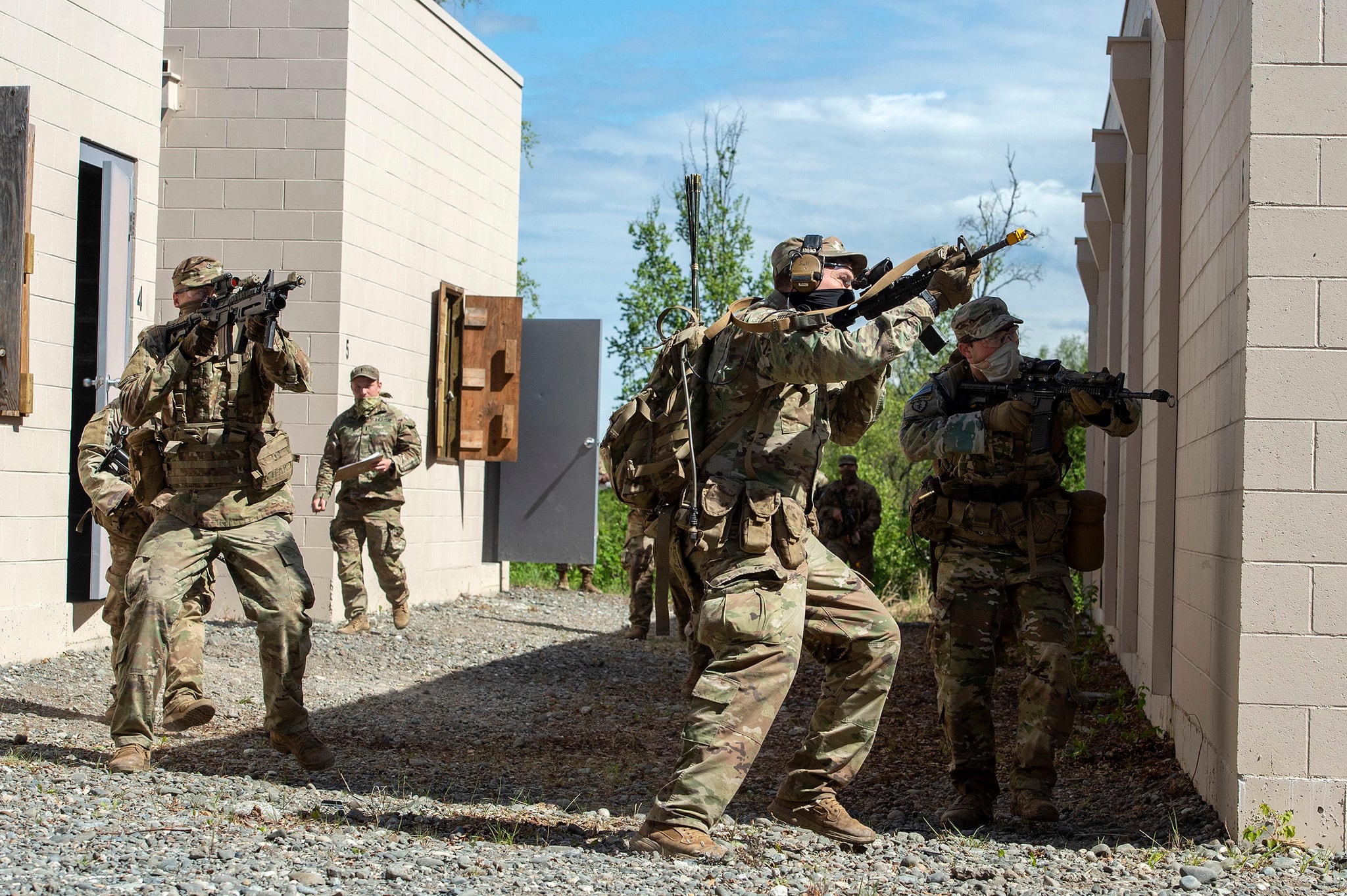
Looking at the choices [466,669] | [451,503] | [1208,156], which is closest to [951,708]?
[1208,156]

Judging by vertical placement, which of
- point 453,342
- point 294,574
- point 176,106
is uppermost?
point 176,106

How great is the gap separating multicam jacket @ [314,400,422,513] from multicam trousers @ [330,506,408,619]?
87mm

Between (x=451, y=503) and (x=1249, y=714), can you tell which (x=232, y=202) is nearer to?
(x=451, y=503)

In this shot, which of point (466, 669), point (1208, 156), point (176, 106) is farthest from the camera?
point (176, 106)

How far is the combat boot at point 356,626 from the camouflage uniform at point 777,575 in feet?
21.0

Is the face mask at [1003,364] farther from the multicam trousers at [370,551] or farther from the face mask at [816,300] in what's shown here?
the multicam trousers at [370,551]

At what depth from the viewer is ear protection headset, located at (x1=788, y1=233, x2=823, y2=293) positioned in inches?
165

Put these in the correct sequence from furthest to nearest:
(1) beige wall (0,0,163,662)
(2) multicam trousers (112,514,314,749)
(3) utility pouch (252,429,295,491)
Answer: (1) beige wall (0,0,163,662)
(3) utility pouch (252,429,295,491)
(2) multicam trousers (112,514,314,749)

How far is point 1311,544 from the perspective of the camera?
4.13m

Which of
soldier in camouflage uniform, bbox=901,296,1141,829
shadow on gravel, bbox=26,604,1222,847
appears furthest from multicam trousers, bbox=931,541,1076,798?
shadow on gravel, bbox=26,604,1222,847

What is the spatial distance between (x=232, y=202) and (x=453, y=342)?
9.66 ft

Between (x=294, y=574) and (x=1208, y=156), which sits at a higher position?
(x=1208, y=156)

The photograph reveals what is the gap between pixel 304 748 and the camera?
5.38m

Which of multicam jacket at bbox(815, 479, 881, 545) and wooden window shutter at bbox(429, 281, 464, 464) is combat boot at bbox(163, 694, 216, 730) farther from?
wooden window shutter at bbox(429, 281, 464, 464)
